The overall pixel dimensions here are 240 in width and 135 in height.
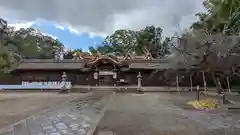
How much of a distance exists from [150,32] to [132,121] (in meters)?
55.3

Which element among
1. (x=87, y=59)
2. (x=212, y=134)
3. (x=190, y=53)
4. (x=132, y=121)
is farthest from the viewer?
(x=87, y=59)

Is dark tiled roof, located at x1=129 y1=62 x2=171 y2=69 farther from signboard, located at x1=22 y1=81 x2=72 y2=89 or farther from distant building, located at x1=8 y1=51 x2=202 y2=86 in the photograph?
signboard, located at x1=22 y1=81 x2=72 y2=89

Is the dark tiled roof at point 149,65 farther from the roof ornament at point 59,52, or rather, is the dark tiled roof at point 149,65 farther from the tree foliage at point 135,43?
the roof ornament at point 59,52

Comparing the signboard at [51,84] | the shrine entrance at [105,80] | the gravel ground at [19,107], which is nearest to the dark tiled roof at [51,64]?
the signboard at [51,84]

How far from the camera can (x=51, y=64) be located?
4612cm

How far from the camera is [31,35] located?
6938 cm

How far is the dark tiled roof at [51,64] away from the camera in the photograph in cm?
4466

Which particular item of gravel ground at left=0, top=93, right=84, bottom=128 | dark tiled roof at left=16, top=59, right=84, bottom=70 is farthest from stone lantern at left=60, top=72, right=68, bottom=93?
gravel ground at left=0, top=93, right=84, bottom=128

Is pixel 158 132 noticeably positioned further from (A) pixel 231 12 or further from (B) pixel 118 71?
(B) pixel 118 71

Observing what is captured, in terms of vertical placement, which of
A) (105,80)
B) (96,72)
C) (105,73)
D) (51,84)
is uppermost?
(96,72)

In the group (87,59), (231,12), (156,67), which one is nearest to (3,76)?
(87,59)

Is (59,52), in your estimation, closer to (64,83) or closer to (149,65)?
(149,65)

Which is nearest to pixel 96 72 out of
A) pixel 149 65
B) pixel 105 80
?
pixel 105 80

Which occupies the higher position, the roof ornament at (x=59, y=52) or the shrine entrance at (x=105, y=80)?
the roof ornament at (x=59, y=52)
